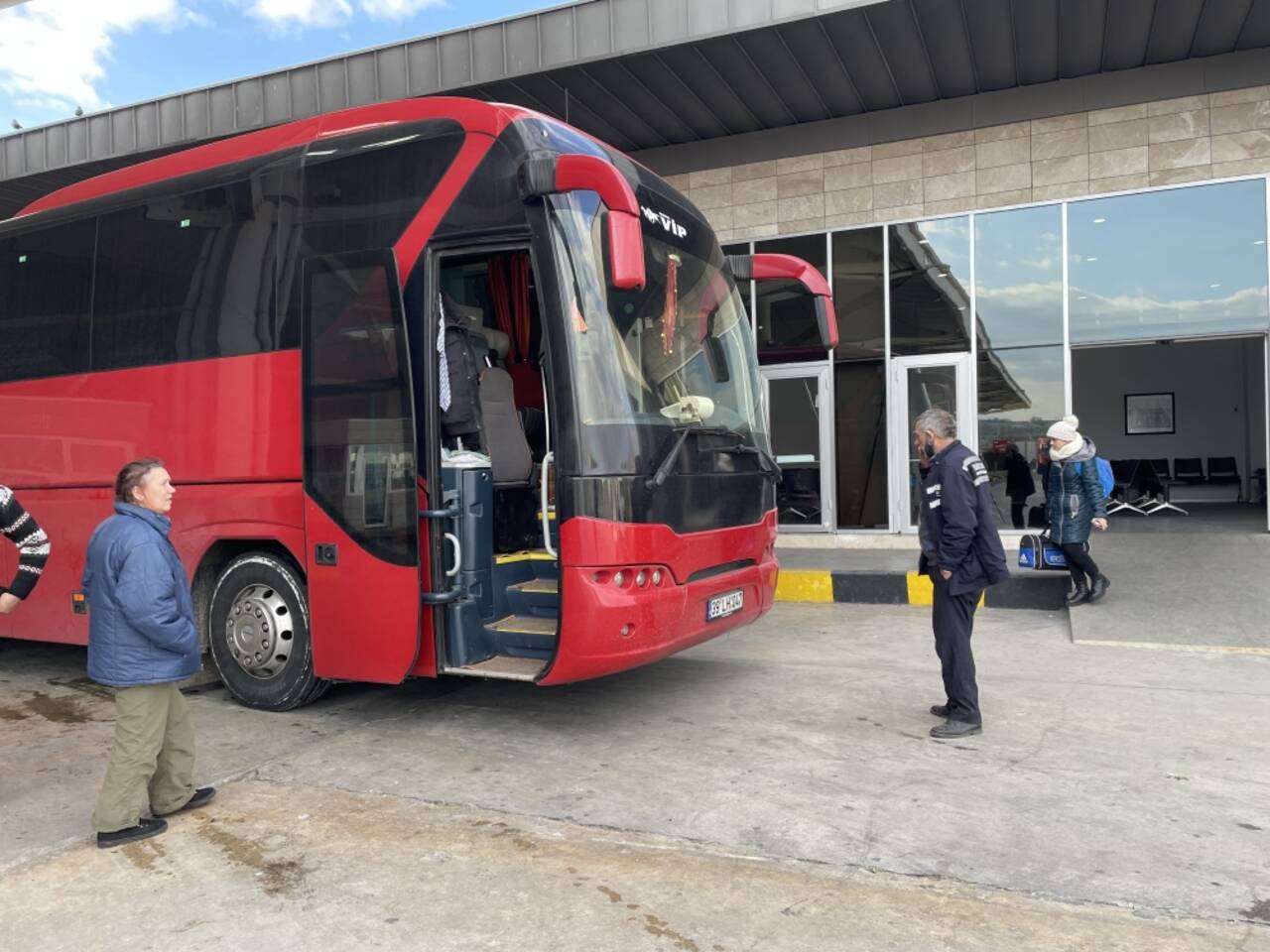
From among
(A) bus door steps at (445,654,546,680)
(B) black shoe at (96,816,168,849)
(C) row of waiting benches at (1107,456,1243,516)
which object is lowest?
(B) black shoe at (96,816,168,849)

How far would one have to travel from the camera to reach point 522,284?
243 inches

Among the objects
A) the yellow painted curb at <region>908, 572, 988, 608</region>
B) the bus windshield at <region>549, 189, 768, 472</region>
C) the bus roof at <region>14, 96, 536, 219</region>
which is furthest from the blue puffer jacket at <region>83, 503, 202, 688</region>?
the yellow painted curb at <region>908, 572, 988, 608</region>

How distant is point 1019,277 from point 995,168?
1.45m

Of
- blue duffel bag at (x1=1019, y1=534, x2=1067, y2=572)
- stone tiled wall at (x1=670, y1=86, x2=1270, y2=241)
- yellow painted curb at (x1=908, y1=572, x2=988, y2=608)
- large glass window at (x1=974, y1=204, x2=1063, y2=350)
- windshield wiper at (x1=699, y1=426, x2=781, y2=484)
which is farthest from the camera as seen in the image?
large glass window at (x1=974, y1=204, x2=1063, y2=350)

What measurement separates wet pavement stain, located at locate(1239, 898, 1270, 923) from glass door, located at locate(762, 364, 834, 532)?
33.0 feet

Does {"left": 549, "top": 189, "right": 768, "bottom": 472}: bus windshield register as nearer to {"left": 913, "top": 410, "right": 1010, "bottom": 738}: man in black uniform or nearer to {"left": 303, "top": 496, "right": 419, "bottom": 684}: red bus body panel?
{"left": 913, "top": 410, "right": 1010, "bottom": 738}: man in black uniform

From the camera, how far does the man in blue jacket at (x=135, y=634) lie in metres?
3.86

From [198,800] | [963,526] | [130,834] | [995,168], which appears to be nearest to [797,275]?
[963,526]

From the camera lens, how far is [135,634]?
12.8ft

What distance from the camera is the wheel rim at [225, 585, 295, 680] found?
5816 millimetres

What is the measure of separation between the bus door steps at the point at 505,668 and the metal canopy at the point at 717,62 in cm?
796

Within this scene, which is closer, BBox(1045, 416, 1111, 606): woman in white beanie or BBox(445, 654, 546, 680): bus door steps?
BBox(445, 654, 546, 680): bus door steps

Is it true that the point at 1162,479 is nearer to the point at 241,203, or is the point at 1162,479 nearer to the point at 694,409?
the point at 694,409

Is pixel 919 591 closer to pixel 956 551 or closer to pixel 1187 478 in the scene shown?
pixel 956 551
